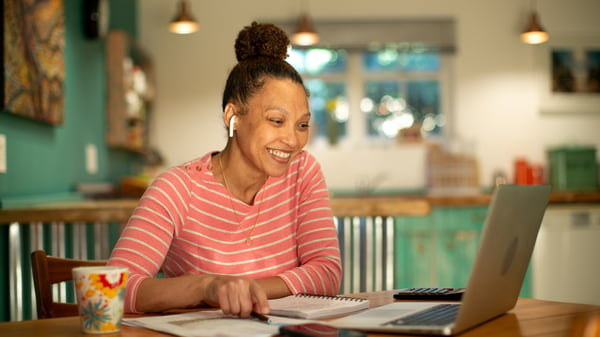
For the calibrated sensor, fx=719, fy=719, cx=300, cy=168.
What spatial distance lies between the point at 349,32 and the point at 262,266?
392 centimetres

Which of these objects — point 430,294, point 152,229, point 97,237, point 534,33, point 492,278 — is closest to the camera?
point 492,278

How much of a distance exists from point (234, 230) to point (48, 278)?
0.42 metres

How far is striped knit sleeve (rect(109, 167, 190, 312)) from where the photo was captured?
4.68 feet

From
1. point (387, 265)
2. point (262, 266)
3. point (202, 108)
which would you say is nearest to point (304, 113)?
point (262, 266)

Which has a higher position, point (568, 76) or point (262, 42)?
point (568, 76)

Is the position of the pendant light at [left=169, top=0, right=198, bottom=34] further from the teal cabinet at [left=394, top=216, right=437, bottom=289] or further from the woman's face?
the woman's face

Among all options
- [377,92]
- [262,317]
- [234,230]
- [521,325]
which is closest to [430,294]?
[521,325]

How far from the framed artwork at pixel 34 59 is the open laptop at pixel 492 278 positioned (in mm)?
1771

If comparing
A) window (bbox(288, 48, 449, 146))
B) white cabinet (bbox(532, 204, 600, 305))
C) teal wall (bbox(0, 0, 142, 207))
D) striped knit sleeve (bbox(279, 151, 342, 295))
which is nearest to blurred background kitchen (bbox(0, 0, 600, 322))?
window (bbox(288, 48, 449, 146))

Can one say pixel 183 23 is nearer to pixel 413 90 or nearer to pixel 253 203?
pixel 413 90

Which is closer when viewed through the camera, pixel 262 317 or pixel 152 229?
pixel 262 317

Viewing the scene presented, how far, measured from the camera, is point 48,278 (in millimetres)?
1588

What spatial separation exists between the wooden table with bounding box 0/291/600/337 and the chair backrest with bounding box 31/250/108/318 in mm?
381

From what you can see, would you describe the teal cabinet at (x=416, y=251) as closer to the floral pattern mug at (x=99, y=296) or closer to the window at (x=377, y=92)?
the window at (x=377, y=92)
